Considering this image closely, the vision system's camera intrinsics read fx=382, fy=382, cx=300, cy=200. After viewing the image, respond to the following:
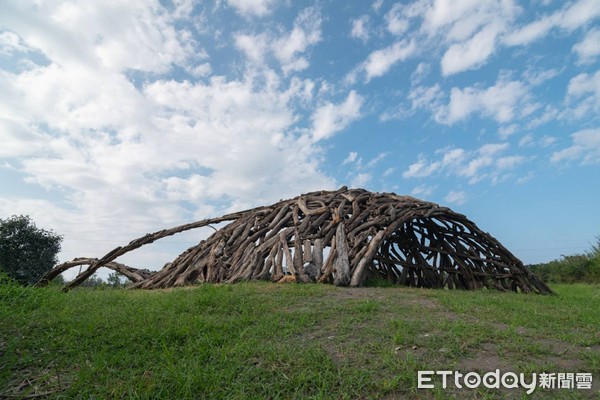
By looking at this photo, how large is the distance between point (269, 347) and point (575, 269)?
839 inches

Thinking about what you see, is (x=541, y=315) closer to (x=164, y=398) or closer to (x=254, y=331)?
(x=254, y=331)

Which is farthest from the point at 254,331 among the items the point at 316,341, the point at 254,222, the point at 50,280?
the point at 50,280

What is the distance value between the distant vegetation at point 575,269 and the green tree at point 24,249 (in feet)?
90.1

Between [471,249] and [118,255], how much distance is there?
10.6m

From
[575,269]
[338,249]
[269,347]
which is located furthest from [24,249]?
[575,269]

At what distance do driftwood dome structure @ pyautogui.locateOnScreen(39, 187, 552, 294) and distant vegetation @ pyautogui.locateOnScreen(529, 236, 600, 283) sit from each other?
1109 cm

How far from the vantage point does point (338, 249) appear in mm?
8430

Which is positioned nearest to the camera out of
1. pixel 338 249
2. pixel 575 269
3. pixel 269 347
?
pixel 269 347

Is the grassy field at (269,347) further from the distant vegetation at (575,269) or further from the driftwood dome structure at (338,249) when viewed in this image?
the distant vegetation at (575,269)

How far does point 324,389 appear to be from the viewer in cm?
294
